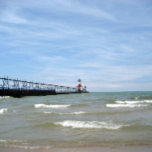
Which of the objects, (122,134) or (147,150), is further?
(122,134)

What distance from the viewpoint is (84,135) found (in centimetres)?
800

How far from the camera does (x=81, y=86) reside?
386ft

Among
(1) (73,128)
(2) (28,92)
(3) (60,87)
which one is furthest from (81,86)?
(1) (73,128)

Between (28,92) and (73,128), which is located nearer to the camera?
(73,128)

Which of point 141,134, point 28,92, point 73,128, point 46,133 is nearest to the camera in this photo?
point 141,134

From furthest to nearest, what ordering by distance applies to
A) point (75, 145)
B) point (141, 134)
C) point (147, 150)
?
point (141, 134) → point (75, 145) → point (147, 150)

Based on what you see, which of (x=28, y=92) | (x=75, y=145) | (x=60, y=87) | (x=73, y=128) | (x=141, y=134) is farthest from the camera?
(x=60, y=87)

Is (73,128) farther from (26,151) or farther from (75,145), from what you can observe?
(26,151)

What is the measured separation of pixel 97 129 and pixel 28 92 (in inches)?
2093

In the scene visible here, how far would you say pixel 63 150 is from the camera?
244 inches

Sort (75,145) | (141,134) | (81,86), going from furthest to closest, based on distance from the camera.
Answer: (81,86), (141,134), (75,145)

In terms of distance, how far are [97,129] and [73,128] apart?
0.94 metres

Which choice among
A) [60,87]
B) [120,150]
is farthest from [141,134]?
[60,87]

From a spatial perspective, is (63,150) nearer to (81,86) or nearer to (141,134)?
(141,134)
